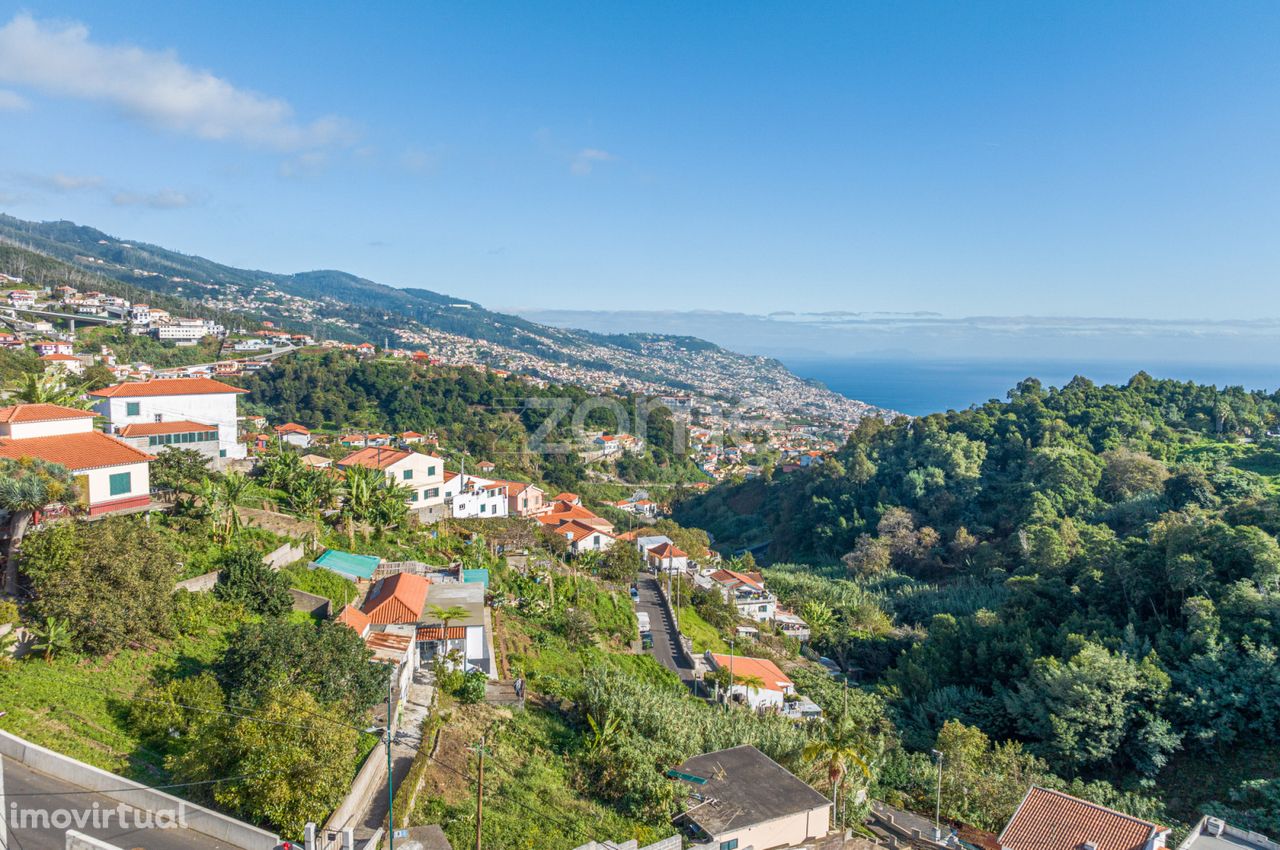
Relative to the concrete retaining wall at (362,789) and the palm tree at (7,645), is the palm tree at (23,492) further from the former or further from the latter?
the concrete retaining wall at (362,789)

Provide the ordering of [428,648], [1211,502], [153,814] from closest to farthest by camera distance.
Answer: [153,814] < [428,648] < [1211,502]

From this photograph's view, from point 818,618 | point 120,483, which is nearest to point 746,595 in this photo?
point 818,618

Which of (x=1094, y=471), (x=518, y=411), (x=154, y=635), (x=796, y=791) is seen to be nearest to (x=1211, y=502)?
(x=1094, y=471)

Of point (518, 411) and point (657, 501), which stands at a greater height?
point (518, 411)

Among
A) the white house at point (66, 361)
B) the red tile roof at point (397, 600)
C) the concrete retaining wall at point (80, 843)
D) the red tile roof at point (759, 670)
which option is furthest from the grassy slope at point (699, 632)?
the white house at point (66, 361)

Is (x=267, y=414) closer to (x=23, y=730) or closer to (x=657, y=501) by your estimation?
(x=657, y=501)

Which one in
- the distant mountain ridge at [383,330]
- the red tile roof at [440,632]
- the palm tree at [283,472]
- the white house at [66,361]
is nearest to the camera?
the red tile roof at [440,632]

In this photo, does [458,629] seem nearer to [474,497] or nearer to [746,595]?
[746,595]
